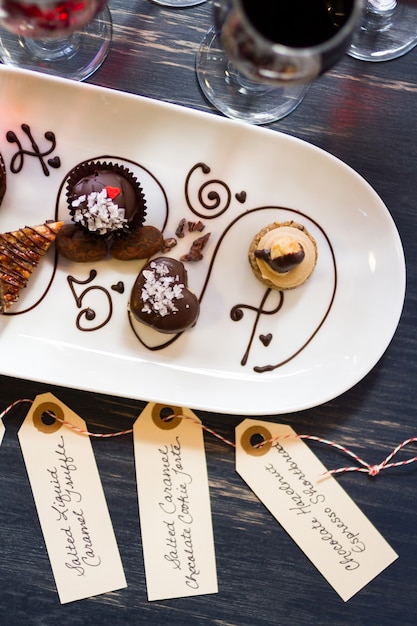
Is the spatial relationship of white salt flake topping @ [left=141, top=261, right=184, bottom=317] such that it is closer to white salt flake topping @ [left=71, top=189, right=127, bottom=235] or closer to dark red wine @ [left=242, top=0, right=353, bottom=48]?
white salt flake topping @ [left=71, top=189, right=127, bottom=235]

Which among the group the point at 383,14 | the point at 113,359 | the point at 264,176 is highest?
the point at 383,14

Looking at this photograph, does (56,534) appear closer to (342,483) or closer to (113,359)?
(113,359)

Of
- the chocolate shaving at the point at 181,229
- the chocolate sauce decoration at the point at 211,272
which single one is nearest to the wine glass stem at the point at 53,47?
the chocolate sauce decoration at the point at 211,272

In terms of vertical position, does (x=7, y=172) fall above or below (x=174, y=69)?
below

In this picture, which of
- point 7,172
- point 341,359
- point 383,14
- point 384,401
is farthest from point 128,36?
point 384,401

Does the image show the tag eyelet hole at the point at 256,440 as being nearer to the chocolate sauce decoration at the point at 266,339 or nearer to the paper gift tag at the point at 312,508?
the paper gift tag at the point at 312,508
